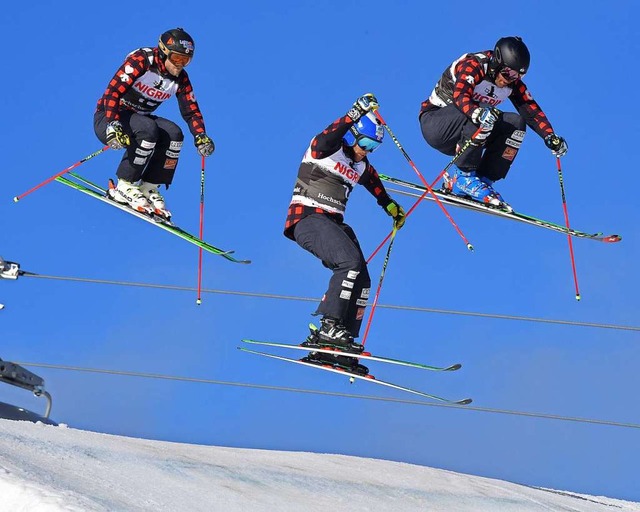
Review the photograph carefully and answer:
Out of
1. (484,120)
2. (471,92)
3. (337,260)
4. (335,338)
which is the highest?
(471,92)

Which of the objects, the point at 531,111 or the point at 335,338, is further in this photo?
the point at 531,111

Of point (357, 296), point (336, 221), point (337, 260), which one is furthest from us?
point (336, 221)

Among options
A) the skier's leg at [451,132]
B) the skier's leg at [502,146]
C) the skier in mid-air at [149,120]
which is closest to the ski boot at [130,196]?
the skier in mid-air at [149,120]

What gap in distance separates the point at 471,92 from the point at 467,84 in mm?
83

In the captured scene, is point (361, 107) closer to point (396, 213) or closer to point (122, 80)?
point (396, 213)

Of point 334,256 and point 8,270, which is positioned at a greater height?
point 334,256

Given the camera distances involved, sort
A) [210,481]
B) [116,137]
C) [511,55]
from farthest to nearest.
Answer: [511,55]
[116,137]
[210,481]

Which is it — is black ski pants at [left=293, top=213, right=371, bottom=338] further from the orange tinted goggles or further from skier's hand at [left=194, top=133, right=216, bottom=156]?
the orange tinted goggles

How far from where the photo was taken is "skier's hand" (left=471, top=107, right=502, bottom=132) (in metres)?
10.0

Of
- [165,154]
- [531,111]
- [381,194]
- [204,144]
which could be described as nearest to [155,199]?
[165,154]

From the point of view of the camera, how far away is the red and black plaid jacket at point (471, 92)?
33.5 ft

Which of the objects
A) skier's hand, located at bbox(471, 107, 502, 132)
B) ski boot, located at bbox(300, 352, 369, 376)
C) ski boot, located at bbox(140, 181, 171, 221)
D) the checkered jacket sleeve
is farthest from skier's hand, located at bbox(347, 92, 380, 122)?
ski boot, located at bbox(140, 181, 171, 221)

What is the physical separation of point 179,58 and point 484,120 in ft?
8.81

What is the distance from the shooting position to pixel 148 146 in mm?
10164
